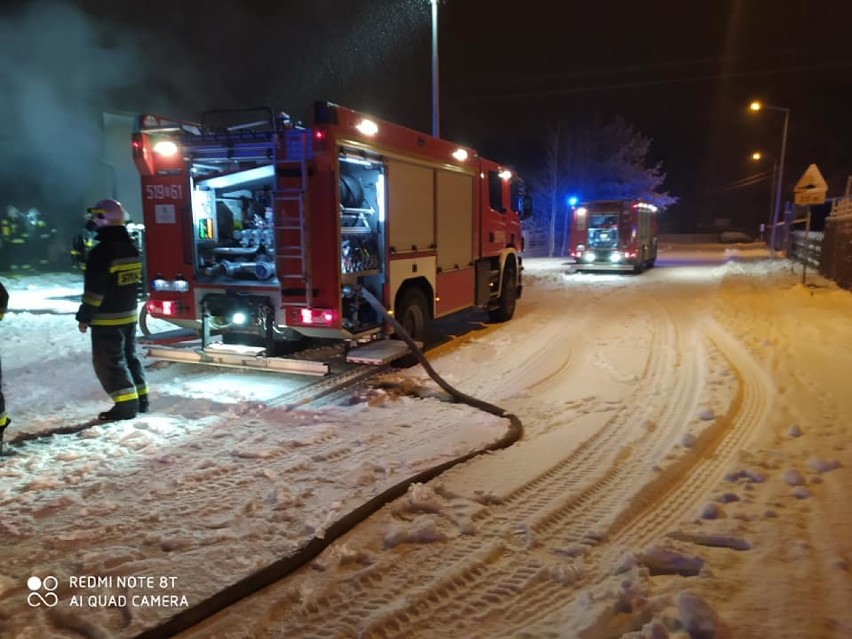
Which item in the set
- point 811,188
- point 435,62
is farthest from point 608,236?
point 435,62

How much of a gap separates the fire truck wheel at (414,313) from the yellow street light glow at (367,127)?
210 cm

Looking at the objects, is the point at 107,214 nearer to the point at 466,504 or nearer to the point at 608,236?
the point at 466,504

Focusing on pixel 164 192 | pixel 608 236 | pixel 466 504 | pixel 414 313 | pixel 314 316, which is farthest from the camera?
pixel 608 236

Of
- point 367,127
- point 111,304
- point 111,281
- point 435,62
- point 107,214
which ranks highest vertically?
point 435,62

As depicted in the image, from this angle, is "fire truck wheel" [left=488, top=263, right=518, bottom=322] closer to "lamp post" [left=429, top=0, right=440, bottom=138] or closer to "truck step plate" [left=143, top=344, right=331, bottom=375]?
"truck step plate" [left=143, top=344, right=331, bottom=375]

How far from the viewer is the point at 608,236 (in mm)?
23031

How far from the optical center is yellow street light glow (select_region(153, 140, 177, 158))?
7078 millimetres

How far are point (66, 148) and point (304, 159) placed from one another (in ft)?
51.1

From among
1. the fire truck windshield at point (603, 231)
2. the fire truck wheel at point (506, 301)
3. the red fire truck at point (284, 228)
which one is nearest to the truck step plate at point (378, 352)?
the red fire truck at point (284, 228)

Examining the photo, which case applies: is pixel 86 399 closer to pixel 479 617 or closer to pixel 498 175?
pixel 479 617

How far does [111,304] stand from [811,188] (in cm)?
1522

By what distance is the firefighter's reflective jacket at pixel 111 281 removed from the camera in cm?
556

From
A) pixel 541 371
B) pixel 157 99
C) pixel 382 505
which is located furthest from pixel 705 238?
pixel 382 505

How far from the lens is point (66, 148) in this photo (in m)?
18.7
